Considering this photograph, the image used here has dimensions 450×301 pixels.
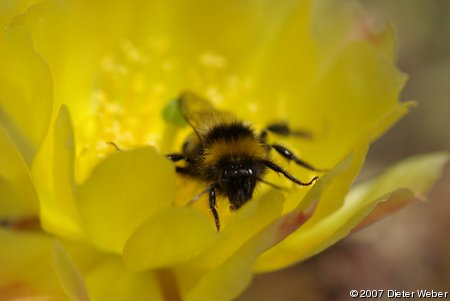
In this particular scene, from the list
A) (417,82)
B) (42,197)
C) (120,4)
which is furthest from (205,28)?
(417,82)

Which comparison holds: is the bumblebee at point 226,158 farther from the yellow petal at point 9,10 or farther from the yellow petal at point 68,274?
the yellow petal at point 9,10

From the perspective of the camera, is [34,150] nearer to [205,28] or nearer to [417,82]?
[205,28]

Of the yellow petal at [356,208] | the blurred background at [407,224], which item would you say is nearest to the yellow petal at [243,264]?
the yellow petal at [356,208]

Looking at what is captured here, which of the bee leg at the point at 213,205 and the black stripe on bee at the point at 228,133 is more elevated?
the black stripe on bee at the point at 228,133

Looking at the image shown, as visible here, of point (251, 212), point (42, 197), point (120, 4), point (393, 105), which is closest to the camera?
point (251, 212)

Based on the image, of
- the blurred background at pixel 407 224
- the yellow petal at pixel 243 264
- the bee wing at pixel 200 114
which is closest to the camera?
the yellow petal at pixel 243 264

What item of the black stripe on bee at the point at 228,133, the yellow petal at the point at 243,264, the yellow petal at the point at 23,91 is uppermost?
the yellow petal at the point at 23,91
